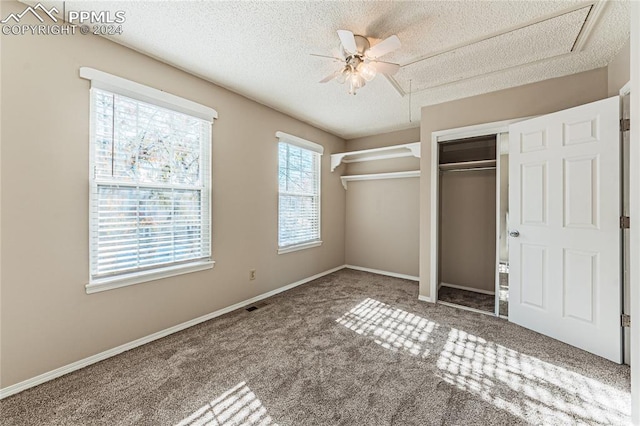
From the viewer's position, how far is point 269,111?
3609 mm

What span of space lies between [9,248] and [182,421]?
1.60 m

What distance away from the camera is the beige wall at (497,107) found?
2.67m

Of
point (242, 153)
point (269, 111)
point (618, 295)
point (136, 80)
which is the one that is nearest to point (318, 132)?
point (269, 111)

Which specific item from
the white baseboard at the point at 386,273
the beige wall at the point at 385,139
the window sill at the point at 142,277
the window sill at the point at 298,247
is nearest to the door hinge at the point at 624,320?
the white baseboard at the point at 386,273

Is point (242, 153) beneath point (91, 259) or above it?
above

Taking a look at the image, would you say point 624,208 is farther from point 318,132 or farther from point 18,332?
point 18,332

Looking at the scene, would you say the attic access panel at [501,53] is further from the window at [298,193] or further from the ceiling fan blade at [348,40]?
the window at [298,193]

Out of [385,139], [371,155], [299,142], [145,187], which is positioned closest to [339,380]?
[145,187]

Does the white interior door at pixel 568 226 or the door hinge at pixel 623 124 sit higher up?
the door hinge at pixel 623 124

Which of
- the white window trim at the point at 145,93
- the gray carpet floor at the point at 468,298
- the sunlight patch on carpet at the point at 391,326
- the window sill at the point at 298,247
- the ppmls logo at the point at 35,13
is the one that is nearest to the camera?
the ppmls logo at the point at 35,13

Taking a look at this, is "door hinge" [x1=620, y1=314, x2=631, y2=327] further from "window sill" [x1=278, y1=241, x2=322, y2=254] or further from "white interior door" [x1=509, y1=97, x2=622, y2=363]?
"window sill" [x1=278, y1=241, x2=322, y2=254]

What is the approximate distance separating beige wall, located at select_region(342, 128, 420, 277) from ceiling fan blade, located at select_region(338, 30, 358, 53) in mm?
2730

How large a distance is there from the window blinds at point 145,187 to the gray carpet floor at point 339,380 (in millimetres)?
813

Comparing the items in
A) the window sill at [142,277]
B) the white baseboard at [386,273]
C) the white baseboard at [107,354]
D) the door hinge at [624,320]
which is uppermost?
the window sill at [142,277]
